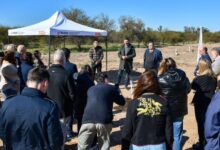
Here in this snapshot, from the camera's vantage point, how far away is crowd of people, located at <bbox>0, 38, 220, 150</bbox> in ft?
11.2

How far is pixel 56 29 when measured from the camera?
13.6 meters

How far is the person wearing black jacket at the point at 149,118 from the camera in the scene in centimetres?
414

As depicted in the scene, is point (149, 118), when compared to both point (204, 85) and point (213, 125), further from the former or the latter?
point (204, 85)

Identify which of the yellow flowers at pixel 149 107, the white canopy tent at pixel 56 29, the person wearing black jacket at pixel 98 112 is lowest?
the person wearing black jacket at pixel 98 112

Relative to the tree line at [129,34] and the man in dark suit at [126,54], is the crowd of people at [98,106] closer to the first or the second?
the man in dark suit at [126,54]

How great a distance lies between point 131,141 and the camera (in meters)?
4.31

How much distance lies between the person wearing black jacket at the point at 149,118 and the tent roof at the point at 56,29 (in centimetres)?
952

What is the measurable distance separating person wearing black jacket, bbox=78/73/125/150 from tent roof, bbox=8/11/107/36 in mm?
8004

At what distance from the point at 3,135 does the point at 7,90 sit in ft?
11.1

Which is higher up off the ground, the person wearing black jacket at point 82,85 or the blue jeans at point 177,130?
the person wearing black jacket at point 82,85

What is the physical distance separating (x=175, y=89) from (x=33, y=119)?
10.6 ft

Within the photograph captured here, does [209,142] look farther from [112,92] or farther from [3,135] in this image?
[112,92]

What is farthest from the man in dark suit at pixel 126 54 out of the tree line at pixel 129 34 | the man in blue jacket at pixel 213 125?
the tree line at pixel 129 34

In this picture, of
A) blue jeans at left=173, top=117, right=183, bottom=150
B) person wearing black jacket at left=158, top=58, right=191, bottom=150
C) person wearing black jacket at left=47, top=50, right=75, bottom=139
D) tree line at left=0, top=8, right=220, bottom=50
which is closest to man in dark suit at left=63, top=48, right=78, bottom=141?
person wearing black jacket at left=47, top=50, right=75, bottom=139
